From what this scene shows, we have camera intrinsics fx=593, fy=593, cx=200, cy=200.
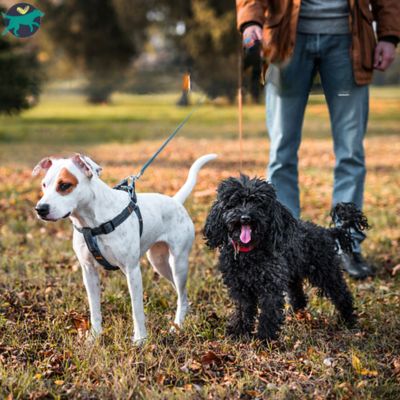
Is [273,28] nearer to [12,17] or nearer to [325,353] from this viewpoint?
[12,17]

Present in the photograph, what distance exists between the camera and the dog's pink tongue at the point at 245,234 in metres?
3.37

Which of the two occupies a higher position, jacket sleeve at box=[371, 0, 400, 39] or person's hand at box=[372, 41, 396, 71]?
jacket sleeve at box=[371, 0, 400, 39]

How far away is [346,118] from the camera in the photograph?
483 cm

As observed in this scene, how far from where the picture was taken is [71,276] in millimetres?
4980

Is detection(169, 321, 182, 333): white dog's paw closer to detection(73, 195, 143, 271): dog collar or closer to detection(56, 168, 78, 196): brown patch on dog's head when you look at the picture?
detection(73, 195, 143, 271): dog collar

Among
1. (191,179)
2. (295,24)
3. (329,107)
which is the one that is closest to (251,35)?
(295,24)

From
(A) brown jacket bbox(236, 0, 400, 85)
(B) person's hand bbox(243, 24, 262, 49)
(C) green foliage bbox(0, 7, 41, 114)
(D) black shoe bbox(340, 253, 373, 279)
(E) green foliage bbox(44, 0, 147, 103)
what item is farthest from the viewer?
(E) green foliage bbox(44, 0, 147, 103)

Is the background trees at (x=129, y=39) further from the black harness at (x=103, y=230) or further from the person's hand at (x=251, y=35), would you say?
the black harness at (x=103, y=230)

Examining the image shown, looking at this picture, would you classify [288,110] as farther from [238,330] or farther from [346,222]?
[238,330]

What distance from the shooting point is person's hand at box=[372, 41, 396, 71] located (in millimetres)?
4691

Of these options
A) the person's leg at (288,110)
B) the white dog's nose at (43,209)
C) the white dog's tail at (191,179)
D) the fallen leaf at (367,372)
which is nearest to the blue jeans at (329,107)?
the person's leg at (288,110)

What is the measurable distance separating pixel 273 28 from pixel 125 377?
288 centimetres

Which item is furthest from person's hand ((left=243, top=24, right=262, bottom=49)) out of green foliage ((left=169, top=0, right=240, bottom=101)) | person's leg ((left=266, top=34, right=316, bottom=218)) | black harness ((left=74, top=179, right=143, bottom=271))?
green foliage ((left=169, top=0, right=240, bottom=101))

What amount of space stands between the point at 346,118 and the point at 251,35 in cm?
107
